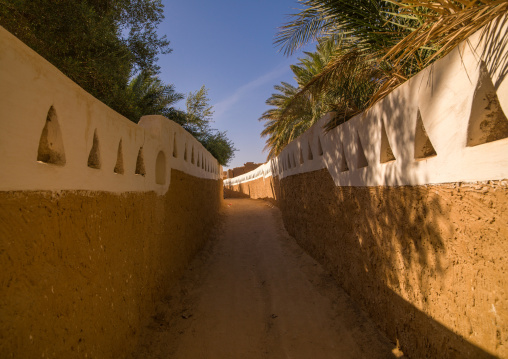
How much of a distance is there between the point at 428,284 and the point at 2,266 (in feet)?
10.1

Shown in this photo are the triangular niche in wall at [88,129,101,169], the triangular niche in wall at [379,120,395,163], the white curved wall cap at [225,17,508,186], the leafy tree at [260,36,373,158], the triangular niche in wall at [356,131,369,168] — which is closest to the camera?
the white curved wall cap at [225,17,508,186]

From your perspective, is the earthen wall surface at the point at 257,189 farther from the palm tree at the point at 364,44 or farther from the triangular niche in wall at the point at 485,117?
the triangular niche in wall at the point at 485,117

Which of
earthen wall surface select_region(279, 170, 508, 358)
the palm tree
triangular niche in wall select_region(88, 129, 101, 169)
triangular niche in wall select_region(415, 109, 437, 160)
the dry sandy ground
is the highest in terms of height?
the palm tree

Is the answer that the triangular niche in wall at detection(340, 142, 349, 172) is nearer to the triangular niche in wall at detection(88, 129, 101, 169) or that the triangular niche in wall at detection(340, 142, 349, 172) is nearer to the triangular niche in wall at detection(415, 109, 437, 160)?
the triangular niche in wall at detection(415, 109, 437, 160)

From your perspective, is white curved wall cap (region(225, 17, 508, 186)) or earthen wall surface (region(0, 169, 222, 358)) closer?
earthen wall surface (region(0, 169, 222, 358))

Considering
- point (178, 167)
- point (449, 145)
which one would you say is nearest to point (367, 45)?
point (449, 145)

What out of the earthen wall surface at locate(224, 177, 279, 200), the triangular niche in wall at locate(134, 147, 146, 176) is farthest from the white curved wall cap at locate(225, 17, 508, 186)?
the earthen wall surface at locate(224, 177, 279, 200)

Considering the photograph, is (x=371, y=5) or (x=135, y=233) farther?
(x=371, y=5)

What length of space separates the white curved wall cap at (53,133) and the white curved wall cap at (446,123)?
2754 mm

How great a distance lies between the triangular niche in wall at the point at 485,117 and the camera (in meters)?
2.03

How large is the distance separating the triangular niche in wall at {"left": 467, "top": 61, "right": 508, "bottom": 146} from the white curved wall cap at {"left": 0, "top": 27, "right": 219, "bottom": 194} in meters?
2.79

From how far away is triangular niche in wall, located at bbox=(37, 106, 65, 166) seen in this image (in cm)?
206

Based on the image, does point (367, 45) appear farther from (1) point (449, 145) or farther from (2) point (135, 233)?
(2) point (135, 233)

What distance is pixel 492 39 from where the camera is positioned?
1925 millimetres
